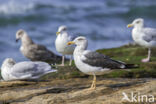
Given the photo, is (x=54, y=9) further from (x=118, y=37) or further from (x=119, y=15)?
(x=118, y=37)

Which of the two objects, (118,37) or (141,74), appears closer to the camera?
(141,74)

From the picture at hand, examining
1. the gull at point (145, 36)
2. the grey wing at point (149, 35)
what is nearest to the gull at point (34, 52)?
the gull at point (145, 36)

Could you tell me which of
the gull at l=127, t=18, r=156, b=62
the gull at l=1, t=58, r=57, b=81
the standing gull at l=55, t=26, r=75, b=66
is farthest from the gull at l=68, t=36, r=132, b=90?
the gull at l=127, t=18, r=156, b=62

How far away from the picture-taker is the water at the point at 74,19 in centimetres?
2477

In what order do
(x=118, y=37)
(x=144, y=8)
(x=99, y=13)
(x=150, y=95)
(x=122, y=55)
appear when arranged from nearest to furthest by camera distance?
1. (x=150, y=95)
2. (x=122, y=55)
3. (x=118, y=37)
4. (x=99, y=13)
5. (x=144, y=8)

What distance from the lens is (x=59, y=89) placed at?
8.62 metres

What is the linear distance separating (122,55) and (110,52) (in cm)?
68

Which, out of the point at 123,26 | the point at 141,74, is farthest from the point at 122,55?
the point at 123,26

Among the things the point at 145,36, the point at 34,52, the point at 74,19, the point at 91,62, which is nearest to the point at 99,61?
the point at 91,62

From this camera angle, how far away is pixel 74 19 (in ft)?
102

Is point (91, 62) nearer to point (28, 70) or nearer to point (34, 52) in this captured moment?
point (28, 70)

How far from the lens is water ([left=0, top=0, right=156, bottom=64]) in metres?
24.8

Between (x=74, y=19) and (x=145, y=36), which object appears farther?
(x=74, y=19)

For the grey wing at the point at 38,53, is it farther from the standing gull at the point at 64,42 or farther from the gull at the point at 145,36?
the gull at the point at 145,36
